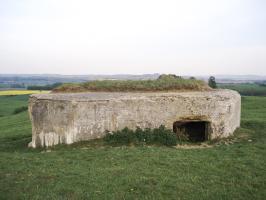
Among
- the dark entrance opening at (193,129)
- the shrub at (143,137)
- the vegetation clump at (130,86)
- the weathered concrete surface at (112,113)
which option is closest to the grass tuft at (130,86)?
the vegetation clump at (130,86)

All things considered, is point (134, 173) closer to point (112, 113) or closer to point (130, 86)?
point (112, 113)

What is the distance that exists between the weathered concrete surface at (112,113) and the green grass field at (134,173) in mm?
539

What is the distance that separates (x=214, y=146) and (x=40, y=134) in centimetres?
584

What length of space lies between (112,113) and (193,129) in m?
3.71

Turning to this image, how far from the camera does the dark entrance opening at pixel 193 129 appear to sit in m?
12.0

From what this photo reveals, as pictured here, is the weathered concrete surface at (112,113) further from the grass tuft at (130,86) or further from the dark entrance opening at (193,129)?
the grass tuft at (130,86)

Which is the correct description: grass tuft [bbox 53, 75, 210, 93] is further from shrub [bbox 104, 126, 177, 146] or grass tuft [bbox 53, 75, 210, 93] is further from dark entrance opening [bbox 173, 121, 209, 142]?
shrub [bbox 104, 126, 177, 146]

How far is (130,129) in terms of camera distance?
36.1 ft

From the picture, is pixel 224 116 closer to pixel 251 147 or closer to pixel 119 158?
pixel 251 147

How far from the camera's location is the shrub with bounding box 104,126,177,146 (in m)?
10.6

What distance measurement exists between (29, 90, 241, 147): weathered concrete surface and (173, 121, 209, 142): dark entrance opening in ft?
2.29

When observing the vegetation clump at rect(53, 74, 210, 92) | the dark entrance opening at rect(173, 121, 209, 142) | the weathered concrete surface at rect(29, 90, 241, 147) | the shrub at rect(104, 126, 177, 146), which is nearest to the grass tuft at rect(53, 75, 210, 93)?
the vegetation clump at rect(53, 74, 210, 92)

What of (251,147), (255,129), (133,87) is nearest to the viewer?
(251,147)

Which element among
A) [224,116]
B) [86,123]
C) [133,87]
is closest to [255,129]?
[224,116]
